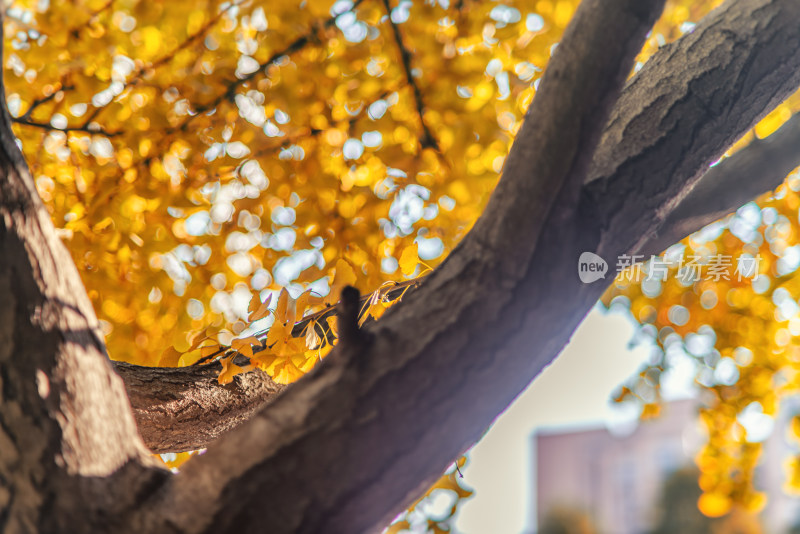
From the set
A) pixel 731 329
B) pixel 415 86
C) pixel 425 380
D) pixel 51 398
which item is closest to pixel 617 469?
pixel 731 329

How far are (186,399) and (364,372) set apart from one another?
72cm

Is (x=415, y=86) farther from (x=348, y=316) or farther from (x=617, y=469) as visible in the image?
(x=617, y=469)

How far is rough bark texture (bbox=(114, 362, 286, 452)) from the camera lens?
1.23 metres

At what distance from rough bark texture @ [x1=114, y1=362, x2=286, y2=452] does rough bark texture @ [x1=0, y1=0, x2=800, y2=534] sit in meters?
0.48

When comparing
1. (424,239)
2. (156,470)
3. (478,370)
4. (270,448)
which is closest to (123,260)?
(424,239)

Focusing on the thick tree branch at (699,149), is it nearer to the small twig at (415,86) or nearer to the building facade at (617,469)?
the small twig at (415,86)

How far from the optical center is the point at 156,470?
757 millimetres

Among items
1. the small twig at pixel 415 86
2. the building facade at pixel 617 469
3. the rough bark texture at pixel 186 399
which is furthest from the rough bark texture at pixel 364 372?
the building facade at pixel 617 469

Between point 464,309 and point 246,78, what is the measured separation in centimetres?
118

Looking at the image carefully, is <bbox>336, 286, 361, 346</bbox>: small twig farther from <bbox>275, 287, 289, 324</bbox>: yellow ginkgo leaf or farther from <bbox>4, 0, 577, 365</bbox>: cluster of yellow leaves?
<bbox>4, 0, 577, 365</bbox>: cluster of yellow leaves

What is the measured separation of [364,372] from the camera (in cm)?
69

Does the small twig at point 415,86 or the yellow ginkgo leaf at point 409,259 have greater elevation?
the small twig at point 415,86

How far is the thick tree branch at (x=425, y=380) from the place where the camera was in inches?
26.0

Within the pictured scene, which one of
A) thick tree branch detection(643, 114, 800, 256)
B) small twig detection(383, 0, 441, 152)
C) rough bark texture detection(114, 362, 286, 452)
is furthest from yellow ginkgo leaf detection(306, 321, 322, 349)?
small twig detection(383, 0, 441, 152)
